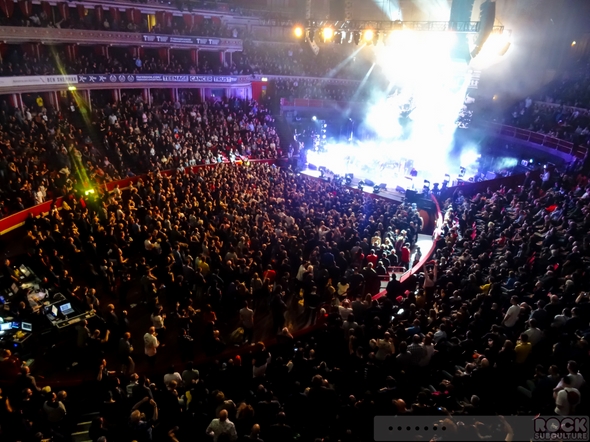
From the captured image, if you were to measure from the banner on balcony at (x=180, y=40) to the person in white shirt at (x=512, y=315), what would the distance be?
26.4 metres

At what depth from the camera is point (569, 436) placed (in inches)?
214

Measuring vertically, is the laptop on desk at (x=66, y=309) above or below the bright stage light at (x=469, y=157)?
above

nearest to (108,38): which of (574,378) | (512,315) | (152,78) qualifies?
(152,78)

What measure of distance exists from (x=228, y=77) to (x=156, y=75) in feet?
17.6

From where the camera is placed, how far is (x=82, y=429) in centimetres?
752

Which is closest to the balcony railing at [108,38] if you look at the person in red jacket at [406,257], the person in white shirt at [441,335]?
the person in red jacket at [406,257]

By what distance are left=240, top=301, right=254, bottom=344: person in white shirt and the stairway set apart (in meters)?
3.20

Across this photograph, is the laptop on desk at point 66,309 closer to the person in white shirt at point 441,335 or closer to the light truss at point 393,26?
the person in white shirt at point 441,335

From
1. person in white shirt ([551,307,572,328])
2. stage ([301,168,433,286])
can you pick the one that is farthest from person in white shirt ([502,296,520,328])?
stage ([301,168,433,286])

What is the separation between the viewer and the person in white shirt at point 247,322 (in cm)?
893

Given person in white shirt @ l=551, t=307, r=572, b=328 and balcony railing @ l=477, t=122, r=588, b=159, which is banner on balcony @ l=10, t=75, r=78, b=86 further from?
balcony railing @ l=477, t=122, r=588, b=159

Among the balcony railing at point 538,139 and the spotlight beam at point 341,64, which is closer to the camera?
the balcony railing at point 538,139

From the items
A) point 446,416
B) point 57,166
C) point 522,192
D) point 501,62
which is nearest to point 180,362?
point 446,416

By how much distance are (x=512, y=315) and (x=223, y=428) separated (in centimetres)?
559
